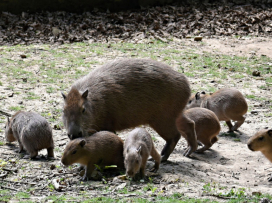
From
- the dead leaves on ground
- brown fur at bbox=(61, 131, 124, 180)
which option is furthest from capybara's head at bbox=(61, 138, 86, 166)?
the dead leaves on ground

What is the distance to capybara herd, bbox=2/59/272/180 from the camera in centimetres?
546

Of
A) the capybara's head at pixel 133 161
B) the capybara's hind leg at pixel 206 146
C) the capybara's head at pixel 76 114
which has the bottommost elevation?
the capybara's hind leg at pixel 206 146

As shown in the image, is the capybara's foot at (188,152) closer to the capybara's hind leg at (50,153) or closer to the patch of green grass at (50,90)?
the capybara's hind leg at (50,153)

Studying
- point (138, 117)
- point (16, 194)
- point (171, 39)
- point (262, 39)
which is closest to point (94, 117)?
point (138, 117)

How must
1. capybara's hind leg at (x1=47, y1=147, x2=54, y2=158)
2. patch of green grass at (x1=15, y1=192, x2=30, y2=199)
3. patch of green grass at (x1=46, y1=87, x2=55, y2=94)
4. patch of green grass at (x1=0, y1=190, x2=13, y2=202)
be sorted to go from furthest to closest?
patch of green grass at (x1=46, y1=87, x2=55, y2=94)
capybara's hind leg at (x1=47, y1=147, x2=54, y2=158)
patch of green grass at (x1=15, y1=192, x2=30, y2=199)
patch of green grass at (x1=0, y1=190, x2=13, y2=202)

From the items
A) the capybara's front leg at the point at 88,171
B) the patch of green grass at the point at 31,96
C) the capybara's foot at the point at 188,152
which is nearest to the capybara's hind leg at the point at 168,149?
the capybara's foot at the point at 188,152

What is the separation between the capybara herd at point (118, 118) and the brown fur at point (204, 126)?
365 millimetres

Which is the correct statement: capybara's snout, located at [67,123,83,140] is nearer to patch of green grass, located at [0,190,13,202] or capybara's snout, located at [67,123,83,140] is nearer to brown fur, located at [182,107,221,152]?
patch of green grass, located at [0,190,13,202]

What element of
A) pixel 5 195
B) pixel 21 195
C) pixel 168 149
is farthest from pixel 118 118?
pixel 5 195

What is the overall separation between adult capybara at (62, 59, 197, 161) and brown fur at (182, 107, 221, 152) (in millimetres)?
765

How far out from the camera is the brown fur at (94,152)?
5.23 meters

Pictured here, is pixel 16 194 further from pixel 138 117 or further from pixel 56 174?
pixel 138 117

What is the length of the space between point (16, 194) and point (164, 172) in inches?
77.8

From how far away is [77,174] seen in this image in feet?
18.3
